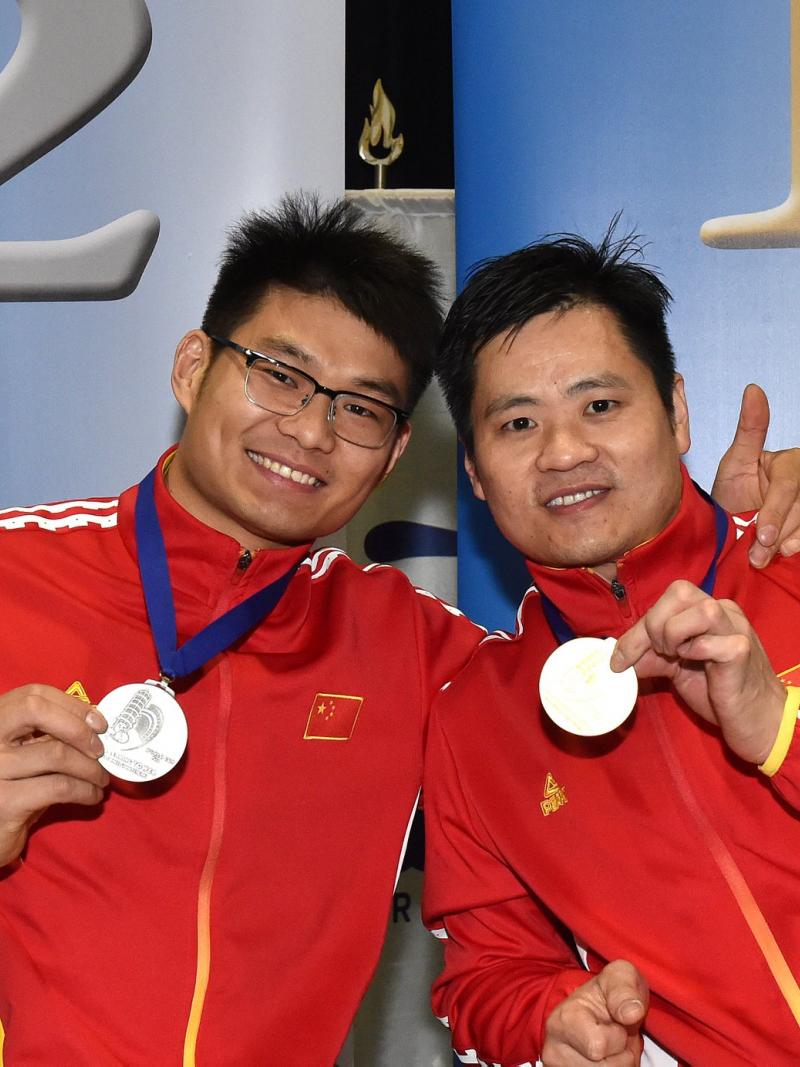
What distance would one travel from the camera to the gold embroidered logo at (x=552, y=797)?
2.35 meters

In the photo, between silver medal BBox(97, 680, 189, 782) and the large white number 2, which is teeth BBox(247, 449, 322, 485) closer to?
silver medal BBox(97, 680, 189, 782)

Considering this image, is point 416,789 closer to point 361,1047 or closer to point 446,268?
point 361,1047

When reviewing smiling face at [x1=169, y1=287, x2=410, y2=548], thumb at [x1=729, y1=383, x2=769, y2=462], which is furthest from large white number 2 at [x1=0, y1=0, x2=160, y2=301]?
thumb at [x1=729, y1=383, x2=769, y2=462]

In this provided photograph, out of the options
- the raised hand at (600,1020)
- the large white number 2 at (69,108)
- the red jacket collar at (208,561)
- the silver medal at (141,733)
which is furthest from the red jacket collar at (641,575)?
the large white number 2 at (69,108)

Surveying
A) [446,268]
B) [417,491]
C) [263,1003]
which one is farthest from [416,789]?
[446,268]

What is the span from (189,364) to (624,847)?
136 centimetres

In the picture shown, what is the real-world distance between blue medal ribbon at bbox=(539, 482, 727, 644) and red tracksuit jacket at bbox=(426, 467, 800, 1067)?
0.02m

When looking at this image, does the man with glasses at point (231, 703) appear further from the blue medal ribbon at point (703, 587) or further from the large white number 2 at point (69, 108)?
the large white number 2 at point (69, 108)

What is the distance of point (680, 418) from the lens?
99.7 inches

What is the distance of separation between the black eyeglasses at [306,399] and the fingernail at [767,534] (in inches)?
30.8

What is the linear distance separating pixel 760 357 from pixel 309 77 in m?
1.31

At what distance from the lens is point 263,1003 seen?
2.24 metres

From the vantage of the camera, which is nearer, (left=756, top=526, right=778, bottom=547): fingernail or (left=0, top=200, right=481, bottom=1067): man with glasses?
(left=0, top=200, right=481, bottom=1067): man with glasses

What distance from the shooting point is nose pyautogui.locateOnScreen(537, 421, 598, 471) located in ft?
7.46
